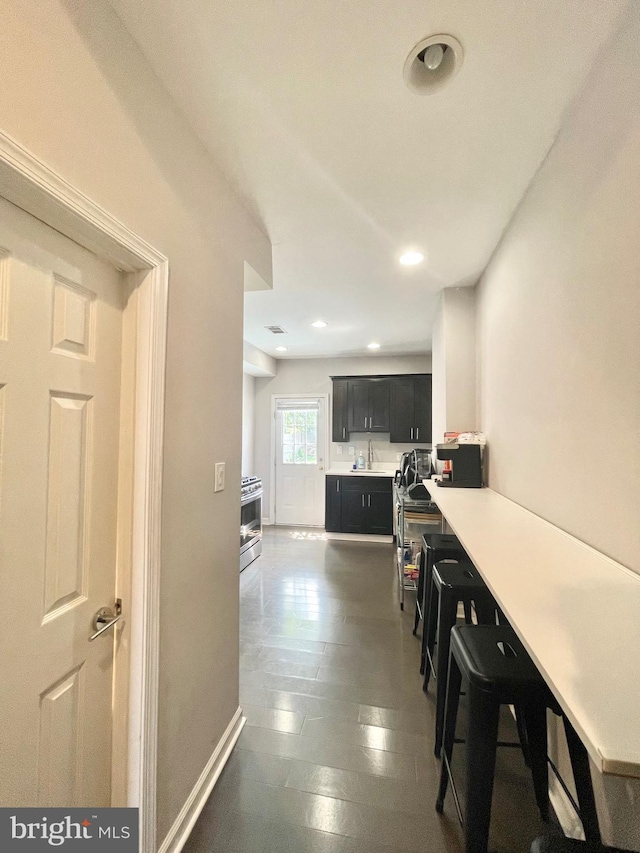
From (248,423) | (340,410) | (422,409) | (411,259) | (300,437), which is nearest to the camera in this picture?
(411,259)

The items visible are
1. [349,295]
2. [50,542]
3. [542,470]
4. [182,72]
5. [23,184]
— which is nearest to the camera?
[23,184]

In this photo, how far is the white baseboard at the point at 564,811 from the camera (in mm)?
1218

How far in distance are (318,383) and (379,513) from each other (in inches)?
89.4

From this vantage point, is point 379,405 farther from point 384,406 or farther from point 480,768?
point 480,768

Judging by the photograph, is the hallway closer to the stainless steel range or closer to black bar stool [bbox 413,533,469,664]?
black bar stool [bbox 413,533,469,664]

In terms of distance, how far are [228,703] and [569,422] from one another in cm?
189

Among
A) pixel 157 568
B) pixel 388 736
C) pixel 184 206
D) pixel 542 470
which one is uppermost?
pixel 184 206

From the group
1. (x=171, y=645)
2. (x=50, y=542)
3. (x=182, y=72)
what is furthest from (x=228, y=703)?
(x=182, y=72)

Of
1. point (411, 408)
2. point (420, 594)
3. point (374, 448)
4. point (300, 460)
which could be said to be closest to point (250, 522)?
point (300, 460)

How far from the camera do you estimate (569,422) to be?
1.26m

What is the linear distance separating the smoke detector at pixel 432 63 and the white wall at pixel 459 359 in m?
1.80

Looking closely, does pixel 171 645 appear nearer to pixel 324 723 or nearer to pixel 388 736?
pixel 324 723

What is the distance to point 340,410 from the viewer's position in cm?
541

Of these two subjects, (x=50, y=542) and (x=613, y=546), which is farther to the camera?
(x=613, y=546)
